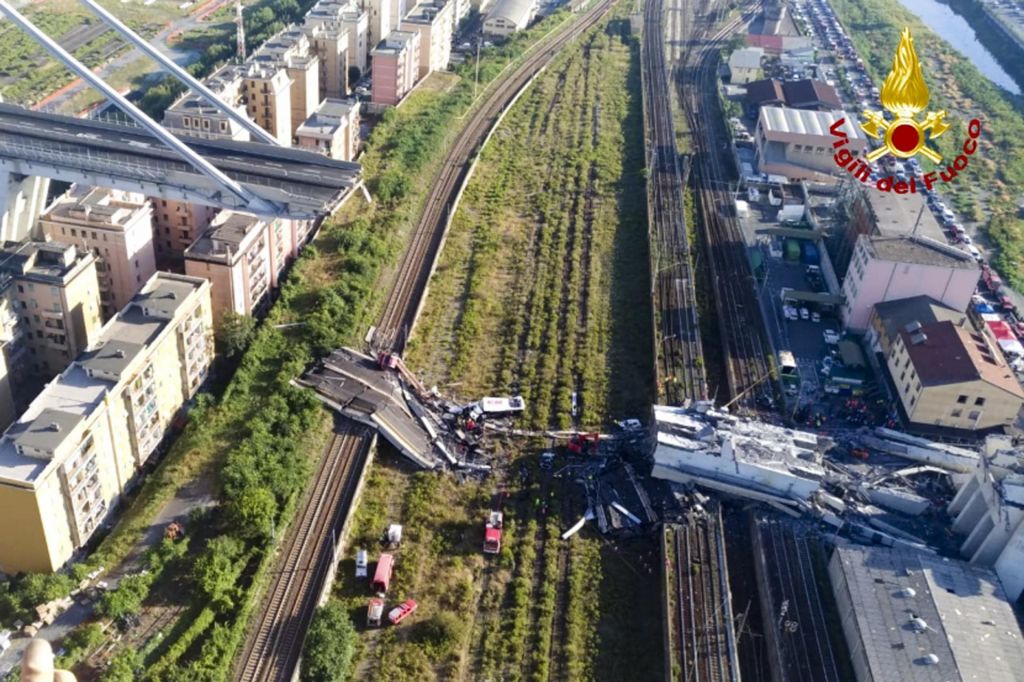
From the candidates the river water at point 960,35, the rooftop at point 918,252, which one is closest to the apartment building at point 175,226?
the rooftop at point 918,252

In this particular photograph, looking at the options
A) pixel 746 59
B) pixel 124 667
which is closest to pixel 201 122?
pixel 124 667

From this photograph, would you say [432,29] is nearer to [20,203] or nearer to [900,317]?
[20,203]

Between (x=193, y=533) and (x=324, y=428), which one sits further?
(x=324, y=428)

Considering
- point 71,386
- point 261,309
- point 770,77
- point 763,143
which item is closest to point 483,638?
point 71,386

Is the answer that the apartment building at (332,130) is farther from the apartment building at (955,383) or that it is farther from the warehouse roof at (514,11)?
the warehouse roof at (514,11)

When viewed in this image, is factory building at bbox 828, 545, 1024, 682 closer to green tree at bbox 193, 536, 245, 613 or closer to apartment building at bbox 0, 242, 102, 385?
green tree at bbox 193, 536, 245, 613

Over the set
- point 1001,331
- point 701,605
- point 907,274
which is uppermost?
point 907,274

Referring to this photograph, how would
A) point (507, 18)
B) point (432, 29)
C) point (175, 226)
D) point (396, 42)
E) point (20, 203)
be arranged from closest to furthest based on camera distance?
point (20, 203) < point (175, 226) < point (396, 42) < point (432, 29) < point (507, 18)

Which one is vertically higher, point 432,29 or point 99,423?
point 99,423

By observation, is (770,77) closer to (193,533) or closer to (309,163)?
(309,163)
